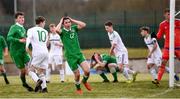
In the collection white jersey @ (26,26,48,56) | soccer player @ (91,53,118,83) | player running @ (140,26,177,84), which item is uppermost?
white jersey @ (26,26,48,56)

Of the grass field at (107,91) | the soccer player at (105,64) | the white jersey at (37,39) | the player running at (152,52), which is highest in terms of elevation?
the white jersey at (37,39)

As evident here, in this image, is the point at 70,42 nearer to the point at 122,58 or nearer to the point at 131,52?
the point at 122,58

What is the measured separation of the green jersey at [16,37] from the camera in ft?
61.3

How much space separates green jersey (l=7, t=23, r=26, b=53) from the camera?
61.3 ft

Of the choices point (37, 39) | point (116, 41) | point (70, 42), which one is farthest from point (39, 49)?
point (116, 41)

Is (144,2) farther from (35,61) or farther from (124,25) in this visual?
(35,61)

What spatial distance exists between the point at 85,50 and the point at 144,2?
4.25 meters

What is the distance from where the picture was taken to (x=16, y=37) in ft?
62.0

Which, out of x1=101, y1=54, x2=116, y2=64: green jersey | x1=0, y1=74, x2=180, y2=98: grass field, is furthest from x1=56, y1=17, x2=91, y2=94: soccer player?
x1=101, y1=54, x2=116, y2=64: green jersey

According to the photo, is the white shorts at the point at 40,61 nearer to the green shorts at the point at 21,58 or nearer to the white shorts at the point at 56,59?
the green shorts at the point at 21,58

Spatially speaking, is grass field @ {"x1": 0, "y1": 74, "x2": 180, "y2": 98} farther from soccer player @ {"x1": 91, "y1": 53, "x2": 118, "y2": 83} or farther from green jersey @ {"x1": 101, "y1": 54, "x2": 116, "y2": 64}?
green jersey @ {"x1": 101, "y1": 54, "x2": 116, "y2": 64}

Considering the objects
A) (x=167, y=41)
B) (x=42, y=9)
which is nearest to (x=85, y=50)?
(x=42, y=9)

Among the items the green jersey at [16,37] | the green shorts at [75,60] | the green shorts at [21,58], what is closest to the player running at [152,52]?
the green shorts at [75,60]

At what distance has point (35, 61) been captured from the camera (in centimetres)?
1817
